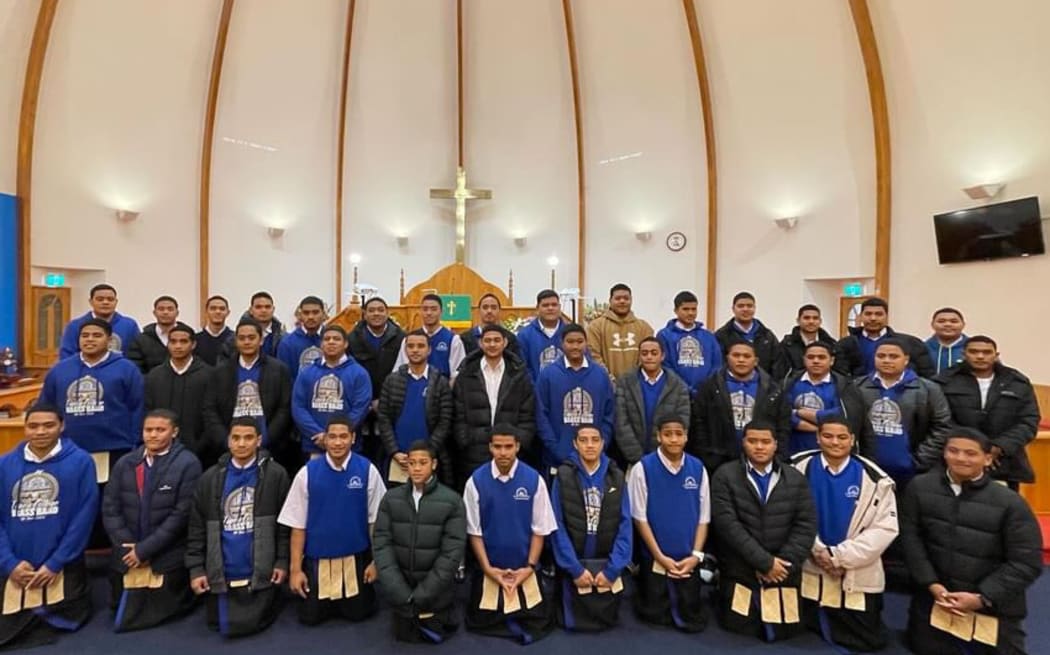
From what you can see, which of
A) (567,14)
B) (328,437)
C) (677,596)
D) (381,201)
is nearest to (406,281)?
(381,201)

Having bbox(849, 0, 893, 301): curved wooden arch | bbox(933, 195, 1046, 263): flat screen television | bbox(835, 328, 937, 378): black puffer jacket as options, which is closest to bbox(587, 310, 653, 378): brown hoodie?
bbox(835, 328, 937, 378): black puffer jacket

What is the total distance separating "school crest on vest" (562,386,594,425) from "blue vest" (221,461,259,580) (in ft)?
5.79

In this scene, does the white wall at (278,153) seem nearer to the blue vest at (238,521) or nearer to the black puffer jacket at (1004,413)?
the blue vest at (238,521)

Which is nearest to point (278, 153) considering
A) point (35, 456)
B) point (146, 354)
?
point (146, 354)

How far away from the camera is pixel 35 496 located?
108 inches

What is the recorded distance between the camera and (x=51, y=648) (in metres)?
2.68

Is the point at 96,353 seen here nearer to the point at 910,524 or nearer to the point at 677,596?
the point at 677,596

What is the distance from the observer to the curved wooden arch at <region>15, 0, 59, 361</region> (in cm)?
677

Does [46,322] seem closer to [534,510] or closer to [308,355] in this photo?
[308,355]

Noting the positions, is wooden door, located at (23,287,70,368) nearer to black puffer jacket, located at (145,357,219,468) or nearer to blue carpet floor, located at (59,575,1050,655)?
black puffer jacket, located at (145,357,219,468)

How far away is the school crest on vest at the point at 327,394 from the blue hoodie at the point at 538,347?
1270 mm

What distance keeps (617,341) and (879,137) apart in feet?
17.2

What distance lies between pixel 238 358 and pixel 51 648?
163 cm

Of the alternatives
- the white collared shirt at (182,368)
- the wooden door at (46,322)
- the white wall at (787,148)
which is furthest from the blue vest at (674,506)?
the wooden door at (46,322)
